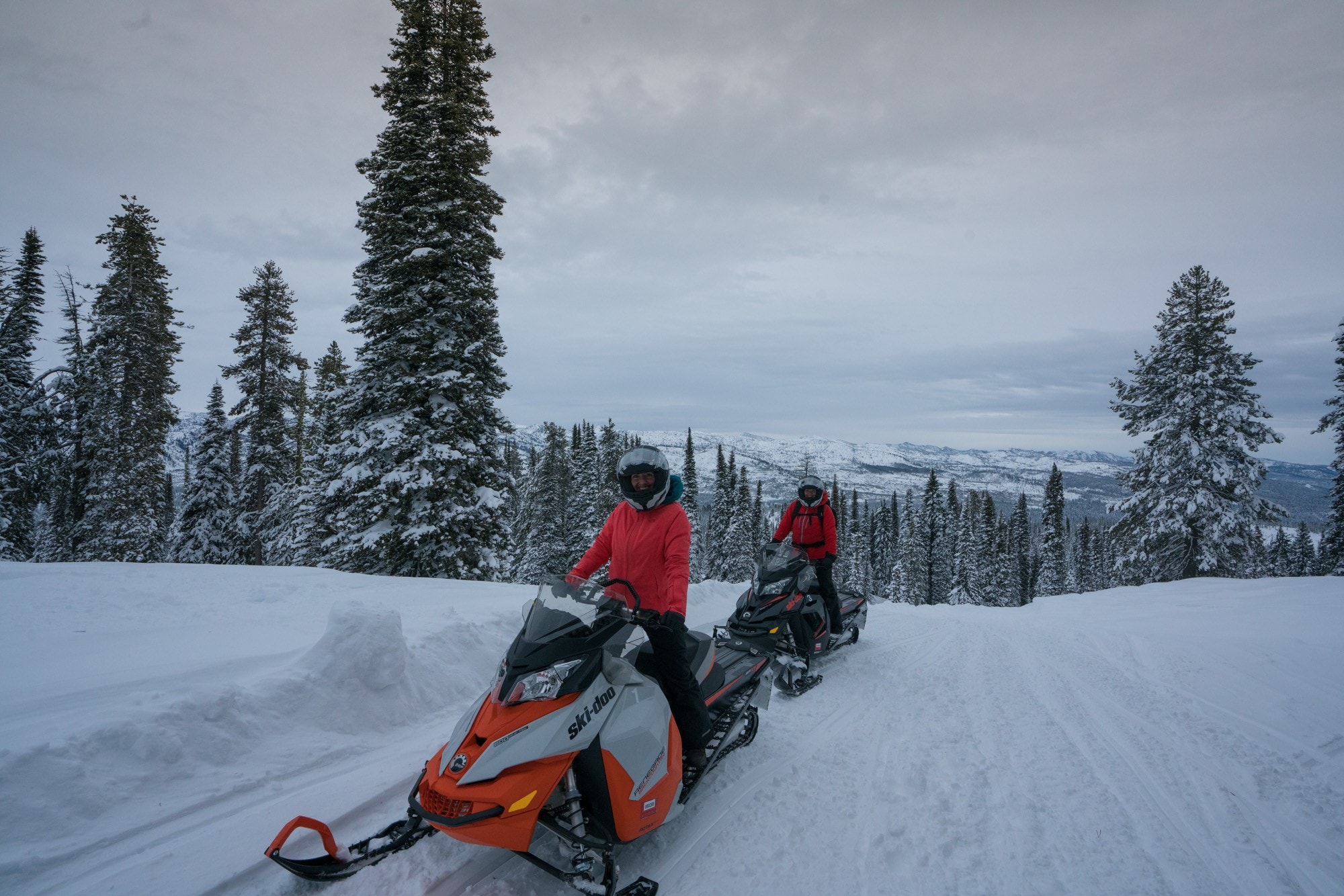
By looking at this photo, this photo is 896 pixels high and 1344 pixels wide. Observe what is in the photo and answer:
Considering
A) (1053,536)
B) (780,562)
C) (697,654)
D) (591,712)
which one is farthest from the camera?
(1053,536)

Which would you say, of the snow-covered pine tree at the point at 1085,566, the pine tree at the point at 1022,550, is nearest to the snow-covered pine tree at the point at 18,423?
the pine tree at the point at 1022,550

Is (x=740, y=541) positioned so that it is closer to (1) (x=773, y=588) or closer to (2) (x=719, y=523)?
(2) (x=719, y=523)

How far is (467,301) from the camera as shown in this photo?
13102 mm

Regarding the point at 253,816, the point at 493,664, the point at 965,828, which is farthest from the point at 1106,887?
the point at 493,664

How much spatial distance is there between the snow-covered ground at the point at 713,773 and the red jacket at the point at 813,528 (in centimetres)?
163

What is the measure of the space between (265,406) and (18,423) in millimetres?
6695

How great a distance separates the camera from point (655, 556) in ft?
13.0

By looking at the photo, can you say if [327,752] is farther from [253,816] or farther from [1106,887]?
[1106,887]

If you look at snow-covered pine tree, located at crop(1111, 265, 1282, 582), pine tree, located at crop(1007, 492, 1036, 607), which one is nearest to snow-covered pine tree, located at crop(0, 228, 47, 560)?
snow-covered pine tree, located at crop(1111, 265, 1282, 582)

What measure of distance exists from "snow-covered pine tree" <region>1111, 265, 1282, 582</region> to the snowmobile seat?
73.1 ft

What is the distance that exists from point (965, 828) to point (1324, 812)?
2.51 meters

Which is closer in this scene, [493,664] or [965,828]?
[965,828]

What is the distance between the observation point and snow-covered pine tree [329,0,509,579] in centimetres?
1260

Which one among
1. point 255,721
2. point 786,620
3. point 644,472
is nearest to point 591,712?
point 644,472
